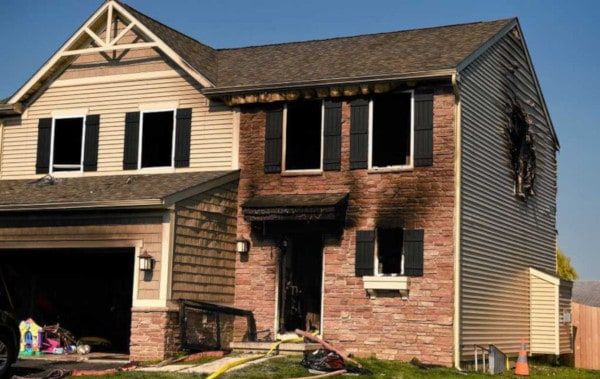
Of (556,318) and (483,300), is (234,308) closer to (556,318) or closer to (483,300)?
(483,300)

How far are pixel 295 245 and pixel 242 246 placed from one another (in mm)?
1262

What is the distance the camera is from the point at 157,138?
2397 cm

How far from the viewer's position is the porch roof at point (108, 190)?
20.3 metres

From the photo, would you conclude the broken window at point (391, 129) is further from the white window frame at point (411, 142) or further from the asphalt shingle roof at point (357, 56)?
the asphalt shingle roof at point (357, 56)

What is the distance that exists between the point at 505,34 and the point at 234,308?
32.8 ft

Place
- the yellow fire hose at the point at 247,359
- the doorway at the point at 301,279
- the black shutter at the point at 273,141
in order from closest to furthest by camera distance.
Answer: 1. the yellow fire hose at the point at 247,359
2. the doorway at the point at 301,279
3. the black shutter at the point at 273,141

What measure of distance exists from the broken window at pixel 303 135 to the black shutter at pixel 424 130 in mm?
2528

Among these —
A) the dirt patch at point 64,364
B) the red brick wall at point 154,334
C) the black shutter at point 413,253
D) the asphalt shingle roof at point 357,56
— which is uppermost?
the asphalt shingle roof at point 357,56

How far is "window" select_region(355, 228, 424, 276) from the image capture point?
20.2 metres

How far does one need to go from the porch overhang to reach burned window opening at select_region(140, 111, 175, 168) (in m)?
3.01

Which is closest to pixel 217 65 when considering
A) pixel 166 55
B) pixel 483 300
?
pixel 166 55

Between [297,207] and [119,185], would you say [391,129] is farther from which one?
[119,185]

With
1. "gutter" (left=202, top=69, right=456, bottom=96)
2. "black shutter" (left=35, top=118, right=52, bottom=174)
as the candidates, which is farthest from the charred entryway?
"black shutter" (left=35, top=118, right=52, bottom=174)

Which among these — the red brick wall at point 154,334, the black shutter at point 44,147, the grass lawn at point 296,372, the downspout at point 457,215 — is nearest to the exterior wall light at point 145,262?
the red brick wall at point 154,334
